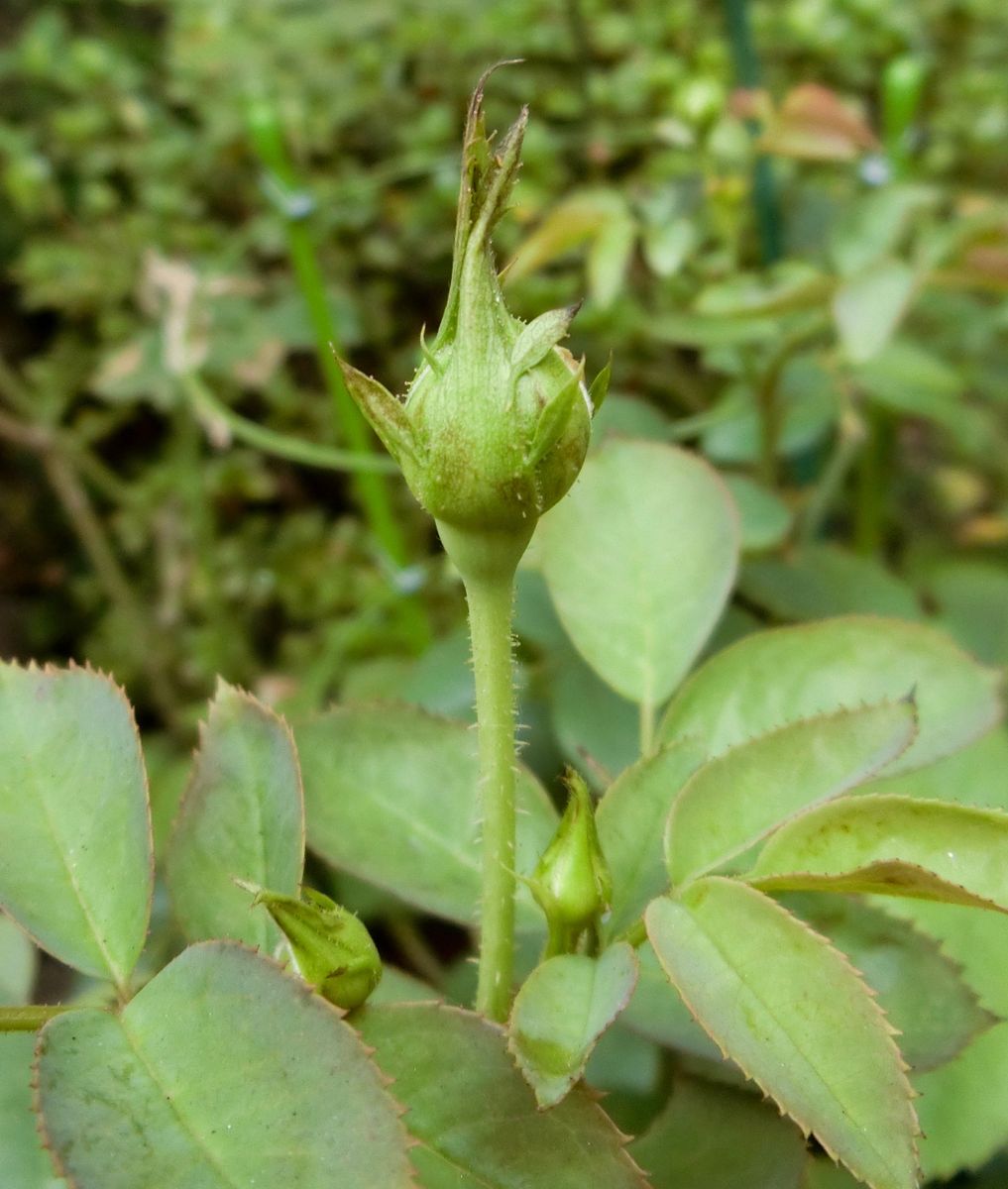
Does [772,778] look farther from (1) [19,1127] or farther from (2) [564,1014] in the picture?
(1) [19,1127]

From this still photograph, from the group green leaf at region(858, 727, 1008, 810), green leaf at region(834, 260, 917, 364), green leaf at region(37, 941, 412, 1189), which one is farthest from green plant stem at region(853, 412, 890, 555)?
green leaf at region(37, 941, 412, 1189)

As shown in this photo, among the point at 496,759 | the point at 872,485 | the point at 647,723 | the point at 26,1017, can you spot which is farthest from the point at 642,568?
the point at 872,485

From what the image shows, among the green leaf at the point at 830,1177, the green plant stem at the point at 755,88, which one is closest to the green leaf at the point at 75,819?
the green leaf at the point at 830,1177

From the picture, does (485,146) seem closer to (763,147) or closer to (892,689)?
(892,689)

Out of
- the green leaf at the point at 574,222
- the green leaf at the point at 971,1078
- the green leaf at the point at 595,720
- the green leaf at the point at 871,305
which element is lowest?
the green leaf at the point at 971,1078

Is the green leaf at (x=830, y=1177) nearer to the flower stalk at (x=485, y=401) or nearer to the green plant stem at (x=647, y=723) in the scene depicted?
the green plant stem at (x=647, y=723)
